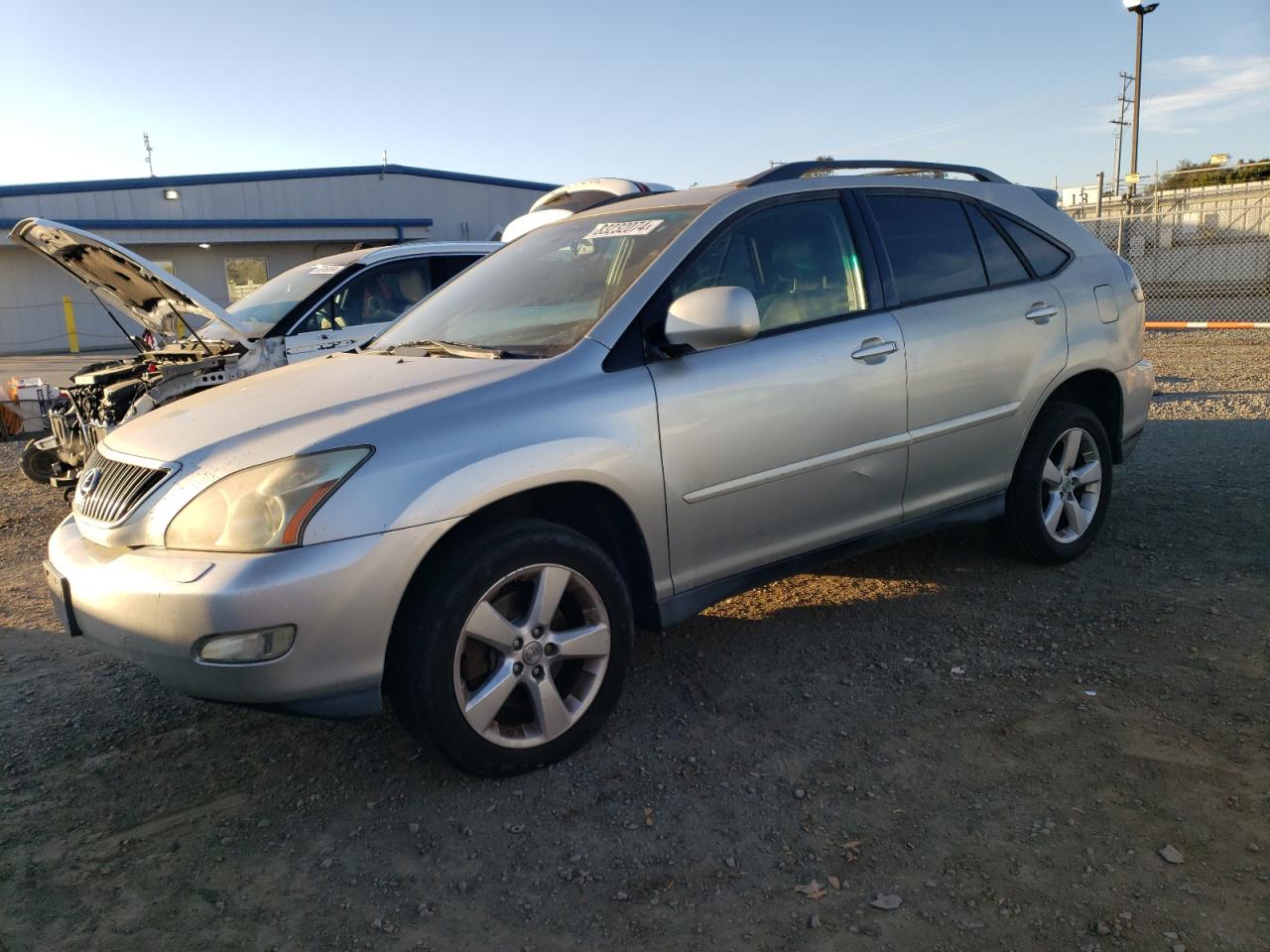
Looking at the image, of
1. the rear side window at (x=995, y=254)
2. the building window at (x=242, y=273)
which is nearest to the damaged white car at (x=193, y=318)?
the rear side window at (x=995, y=254)

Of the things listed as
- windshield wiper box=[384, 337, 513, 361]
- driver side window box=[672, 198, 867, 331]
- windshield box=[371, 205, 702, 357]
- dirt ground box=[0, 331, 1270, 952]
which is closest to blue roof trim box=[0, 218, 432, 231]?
windshield box=[371, 205, 702, 357]

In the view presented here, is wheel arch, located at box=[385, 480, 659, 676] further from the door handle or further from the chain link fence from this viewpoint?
the chain link fence

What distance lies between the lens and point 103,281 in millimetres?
6258

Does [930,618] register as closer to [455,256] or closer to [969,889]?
[969,889]

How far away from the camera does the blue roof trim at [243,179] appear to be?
24500 millimetres

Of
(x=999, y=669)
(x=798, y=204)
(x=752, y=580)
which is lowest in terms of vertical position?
(x=999, y=669)

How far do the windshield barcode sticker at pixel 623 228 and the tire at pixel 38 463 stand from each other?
18.3ft

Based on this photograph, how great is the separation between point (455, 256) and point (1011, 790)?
20.1 feet

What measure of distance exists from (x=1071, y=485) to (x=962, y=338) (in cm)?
107

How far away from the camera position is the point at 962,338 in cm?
394

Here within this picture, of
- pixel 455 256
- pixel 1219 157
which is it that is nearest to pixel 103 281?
pixel 455 256

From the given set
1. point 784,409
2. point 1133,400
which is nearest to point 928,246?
point 784,409

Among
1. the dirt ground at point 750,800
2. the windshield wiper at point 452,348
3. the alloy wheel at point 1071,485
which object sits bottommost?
the dirt ground at point 750,800

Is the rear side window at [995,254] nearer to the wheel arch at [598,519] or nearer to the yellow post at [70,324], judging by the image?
the wheel arch at [598,519]
